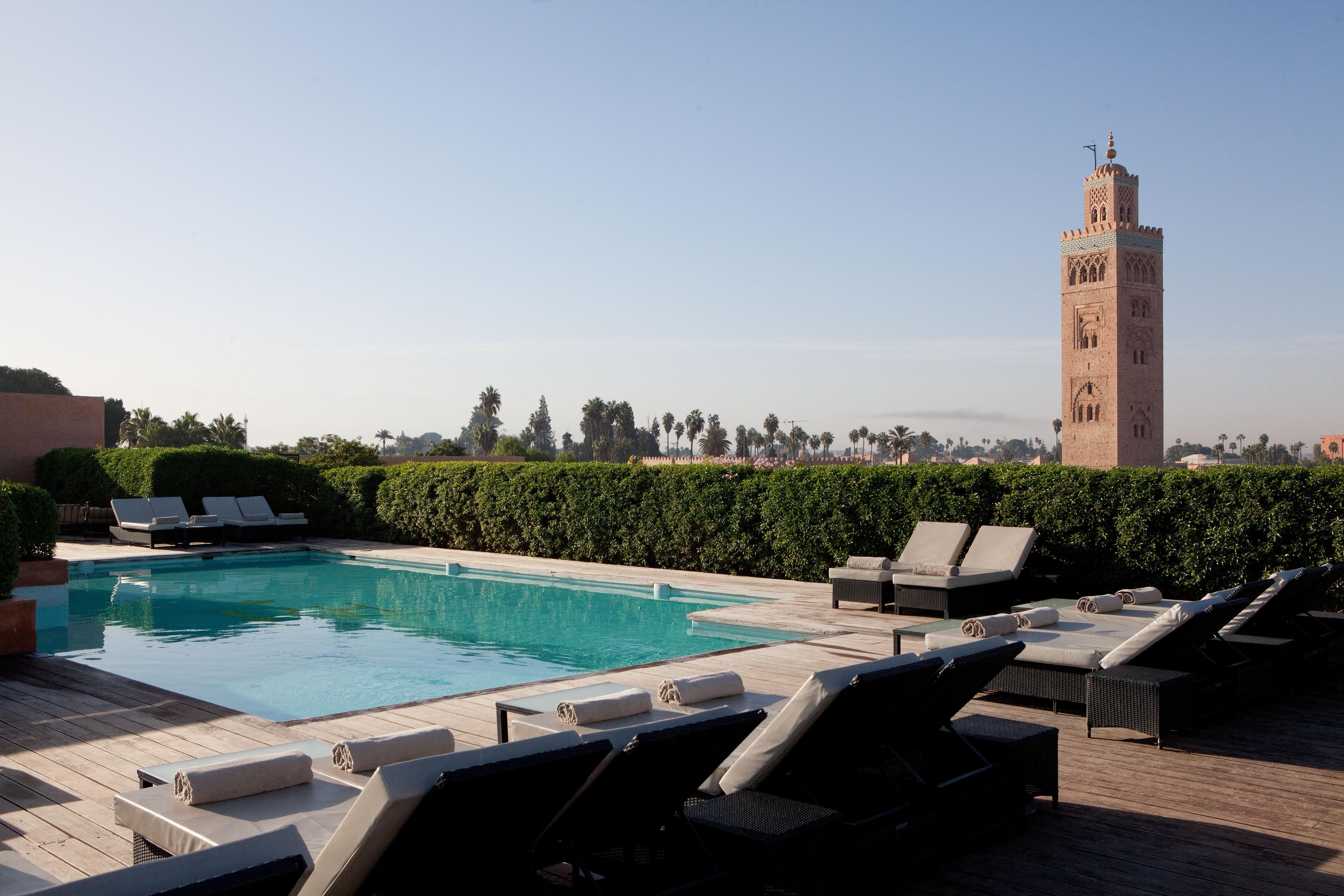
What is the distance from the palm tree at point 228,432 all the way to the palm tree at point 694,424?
57661mm

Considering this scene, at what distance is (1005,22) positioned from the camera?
13.3 metres

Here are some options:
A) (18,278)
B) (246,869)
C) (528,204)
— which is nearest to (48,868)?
(246,869)

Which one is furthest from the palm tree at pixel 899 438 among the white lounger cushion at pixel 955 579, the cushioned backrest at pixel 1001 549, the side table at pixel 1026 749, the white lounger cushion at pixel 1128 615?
the side table at pixel 1026 749

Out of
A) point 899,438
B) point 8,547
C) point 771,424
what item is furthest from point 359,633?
point 899,438

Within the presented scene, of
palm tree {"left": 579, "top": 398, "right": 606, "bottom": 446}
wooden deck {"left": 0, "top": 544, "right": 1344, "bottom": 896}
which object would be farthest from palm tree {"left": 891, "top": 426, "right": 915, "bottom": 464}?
wooden deck {"left": 0, "top": 544, "right": 1344, "bottom": 896}

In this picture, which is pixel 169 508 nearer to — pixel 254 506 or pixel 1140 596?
pixel 254 506

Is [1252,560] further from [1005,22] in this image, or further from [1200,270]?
[1200,270]

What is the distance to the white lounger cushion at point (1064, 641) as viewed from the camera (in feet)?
18.9

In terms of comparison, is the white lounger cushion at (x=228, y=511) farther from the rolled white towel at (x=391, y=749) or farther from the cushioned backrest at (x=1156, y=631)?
the cushioned backrest at (x=1156, y=631)

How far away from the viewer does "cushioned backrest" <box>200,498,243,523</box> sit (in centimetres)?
1897

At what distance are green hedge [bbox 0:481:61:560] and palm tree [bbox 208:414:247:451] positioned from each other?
2198 inches

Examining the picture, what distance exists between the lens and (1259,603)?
6.30 meters

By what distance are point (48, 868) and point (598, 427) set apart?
4259 inches

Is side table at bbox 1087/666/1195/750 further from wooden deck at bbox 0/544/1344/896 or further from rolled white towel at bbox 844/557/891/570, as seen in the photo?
rolled white towel at bbox 844/557/891/570
